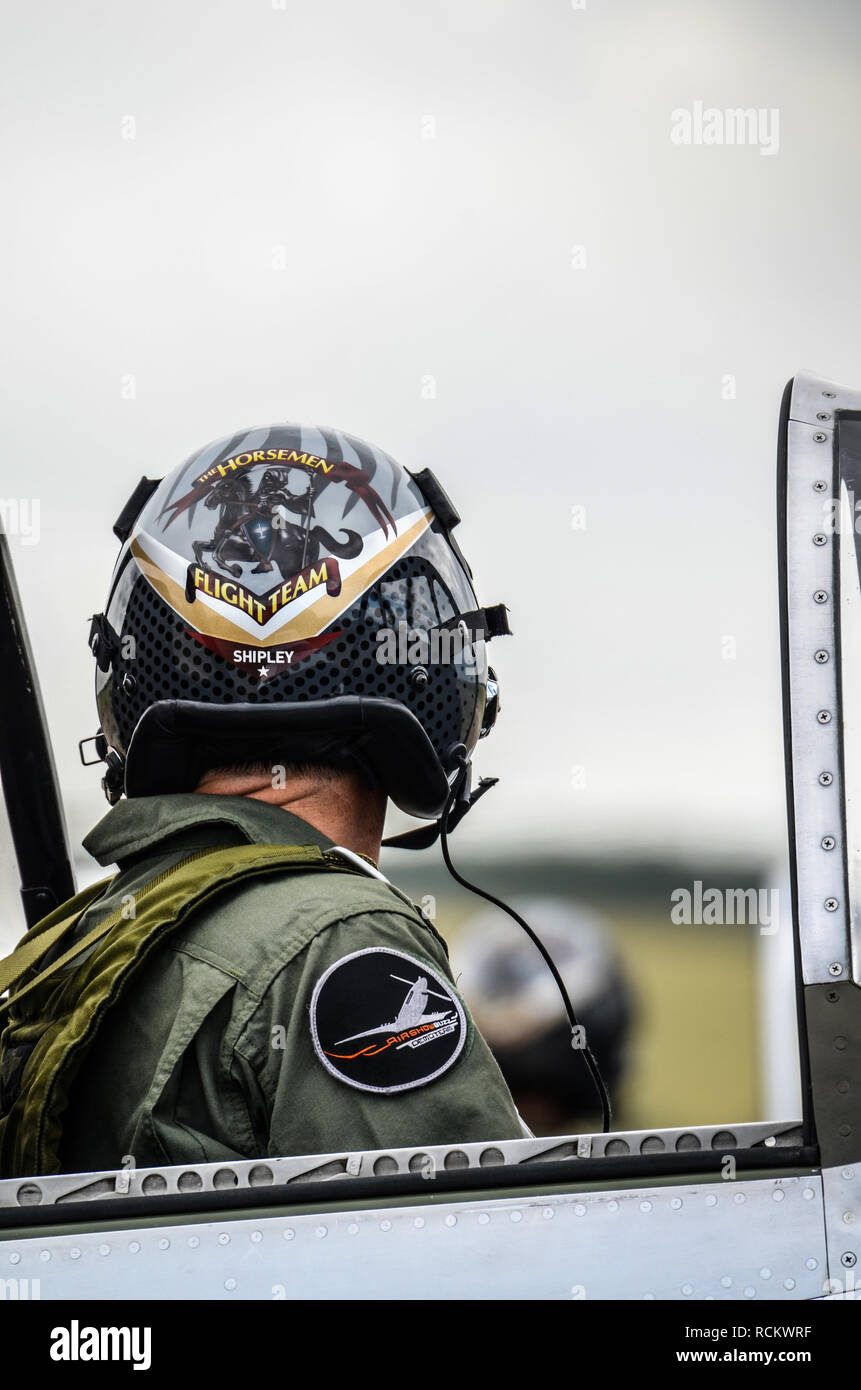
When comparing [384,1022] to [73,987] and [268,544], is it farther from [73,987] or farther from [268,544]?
[268,544]

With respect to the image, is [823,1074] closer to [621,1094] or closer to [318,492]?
[318,492]

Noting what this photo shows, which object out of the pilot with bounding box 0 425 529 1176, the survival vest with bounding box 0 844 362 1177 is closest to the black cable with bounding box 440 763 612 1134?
the pilot with bounding box 0 425 529 1176

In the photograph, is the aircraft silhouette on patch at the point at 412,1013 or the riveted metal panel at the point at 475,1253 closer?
the riveted metal panel at the point at 475,1253

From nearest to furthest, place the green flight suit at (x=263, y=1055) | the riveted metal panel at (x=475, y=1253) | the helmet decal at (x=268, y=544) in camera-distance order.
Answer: the riveted metal panel at (x=475, y=1253) → the green flight suit at (x=263, y=1055) → the helmet decal at (x=268, y=544)

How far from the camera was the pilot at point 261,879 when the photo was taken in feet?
5.05

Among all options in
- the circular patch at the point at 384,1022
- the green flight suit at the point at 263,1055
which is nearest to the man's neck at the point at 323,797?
the green flight suit at the point at 263,1055

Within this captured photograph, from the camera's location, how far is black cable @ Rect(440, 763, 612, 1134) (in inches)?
79.2

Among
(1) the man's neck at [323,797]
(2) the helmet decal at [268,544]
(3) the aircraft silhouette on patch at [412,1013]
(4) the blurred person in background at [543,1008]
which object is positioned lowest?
(4) the blurred person in background at [543,1008]

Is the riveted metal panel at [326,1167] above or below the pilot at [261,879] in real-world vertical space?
below

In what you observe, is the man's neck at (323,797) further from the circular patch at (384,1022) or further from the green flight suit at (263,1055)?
the circular patch at (384,1022)

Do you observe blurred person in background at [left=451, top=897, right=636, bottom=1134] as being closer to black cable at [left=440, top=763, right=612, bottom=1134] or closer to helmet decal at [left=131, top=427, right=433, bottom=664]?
black cable at [left=440, top=763, right=612, bottom=1134]

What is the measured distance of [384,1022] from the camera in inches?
60.1

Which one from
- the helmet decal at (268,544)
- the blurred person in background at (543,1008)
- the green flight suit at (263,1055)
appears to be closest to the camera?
the green flight suit at (263,1055)

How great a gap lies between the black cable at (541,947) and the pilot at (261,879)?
3 centimetres
